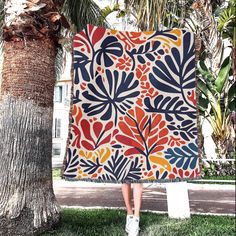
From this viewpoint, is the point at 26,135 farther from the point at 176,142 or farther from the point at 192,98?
the point at 192,98

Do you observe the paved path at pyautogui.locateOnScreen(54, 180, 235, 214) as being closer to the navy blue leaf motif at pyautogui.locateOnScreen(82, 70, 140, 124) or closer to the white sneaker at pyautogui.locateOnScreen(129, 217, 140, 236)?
the white sneaker at pyautogui.locateOnScreen(129, 217, 140, 236)

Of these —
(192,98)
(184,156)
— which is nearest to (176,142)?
(184,156)

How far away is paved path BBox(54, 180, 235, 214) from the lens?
6.45 m

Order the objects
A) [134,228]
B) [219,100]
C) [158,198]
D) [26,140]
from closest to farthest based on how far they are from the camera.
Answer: [26,140]
[134,228]
[158,198]
[219,100]

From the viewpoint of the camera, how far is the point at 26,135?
129 inches

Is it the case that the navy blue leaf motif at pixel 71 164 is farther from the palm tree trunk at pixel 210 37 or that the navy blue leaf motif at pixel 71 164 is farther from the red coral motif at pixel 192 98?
the palm tree trunk at pixel 210 37

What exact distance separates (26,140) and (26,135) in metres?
0.05

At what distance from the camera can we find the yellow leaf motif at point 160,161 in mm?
3211

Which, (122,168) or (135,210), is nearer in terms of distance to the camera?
(122,168)

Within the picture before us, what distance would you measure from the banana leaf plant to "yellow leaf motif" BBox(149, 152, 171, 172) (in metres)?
7.77

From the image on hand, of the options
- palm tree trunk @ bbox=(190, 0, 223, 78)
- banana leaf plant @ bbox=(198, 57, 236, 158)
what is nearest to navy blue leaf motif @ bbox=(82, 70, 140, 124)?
banana leaf plant @ bbox=(198, 57, 236, 158)

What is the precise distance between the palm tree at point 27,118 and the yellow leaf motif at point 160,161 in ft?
3.48

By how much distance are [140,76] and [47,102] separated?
987mm

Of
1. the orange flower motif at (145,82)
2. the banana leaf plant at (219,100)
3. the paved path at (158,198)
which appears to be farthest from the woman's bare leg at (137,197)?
the banana leaf plant at (219,100)
